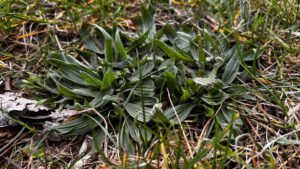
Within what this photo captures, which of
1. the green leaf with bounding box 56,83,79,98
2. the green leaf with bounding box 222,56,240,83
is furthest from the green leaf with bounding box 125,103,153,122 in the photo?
the green leaf with bounding box 222,56,240,83

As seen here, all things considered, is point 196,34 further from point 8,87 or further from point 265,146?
point 8,87

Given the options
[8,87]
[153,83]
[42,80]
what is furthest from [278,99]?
[8,87]

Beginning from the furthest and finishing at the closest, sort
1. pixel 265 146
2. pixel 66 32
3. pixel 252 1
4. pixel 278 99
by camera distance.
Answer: pixel 252 1 < pixel 66 32 < pixel 278 99 < pixel 265 146

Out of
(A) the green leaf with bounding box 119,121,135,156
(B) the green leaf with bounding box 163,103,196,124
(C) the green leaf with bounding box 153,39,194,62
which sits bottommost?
(A) the green leaf with bounding box 119,121,135,156

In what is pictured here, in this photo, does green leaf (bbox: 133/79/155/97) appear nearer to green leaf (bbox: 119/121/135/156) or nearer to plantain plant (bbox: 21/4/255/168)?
plantain plant (bbox: 21/4/255/168)

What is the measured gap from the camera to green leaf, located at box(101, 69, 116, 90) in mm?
1644

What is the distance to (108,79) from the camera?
5.42 feet

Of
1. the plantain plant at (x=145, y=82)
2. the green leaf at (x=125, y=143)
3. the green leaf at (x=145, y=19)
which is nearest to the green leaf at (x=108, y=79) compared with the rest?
the plantain plant at (x=145, y=82)

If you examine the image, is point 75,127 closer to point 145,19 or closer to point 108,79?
point 108,79

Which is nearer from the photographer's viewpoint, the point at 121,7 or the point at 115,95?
the point at 115,95

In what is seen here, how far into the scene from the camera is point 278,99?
1.60m

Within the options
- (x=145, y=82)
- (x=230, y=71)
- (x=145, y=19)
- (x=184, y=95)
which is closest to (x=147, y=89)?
(x=145, y=82)

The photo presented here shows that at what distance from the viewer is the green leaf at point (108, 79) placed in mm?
1644

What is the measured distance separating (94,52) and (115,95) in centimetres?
35
